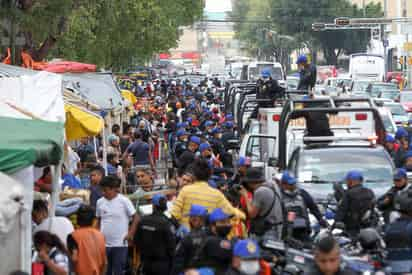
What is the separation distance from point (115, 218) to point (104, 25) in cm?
2419

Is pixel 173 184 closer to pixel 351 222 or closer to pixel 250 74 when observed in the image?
pixel 351 222

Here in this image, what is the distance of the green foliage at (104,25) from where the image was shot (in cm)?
2488

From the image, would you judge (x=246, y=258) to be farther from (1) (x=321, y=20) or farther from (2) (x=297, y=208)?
(1) (x=321, y=20)

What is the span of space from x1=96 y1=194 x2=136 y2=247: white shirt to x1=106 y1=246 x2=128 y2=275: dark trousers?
79 mm

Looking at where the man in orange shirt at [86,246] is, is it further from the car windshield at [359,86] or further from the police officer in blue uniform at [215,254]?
the car windshield at [359,86]

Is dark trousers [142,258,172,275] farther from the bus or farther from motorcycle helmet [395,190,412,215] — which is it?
the bus

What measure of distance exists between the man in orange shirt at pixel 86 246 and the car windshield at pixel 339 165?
502 centimetres

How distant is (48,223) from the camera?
11.7 metres

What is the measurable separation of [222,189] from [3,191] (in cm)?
534

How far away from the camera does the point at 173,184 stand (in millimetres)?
15047

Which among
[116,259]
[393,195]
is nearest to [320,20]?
[393,195]

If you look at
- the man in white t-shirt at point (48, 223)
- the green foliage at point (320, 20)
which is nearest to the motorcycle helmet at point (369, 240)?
the man in white t-shirt at point (48, 223)

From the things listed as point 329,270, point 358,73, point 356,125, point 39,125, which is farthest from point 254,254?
point 358,73

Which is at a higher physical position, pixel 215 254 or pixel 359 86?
pixel 215 254
